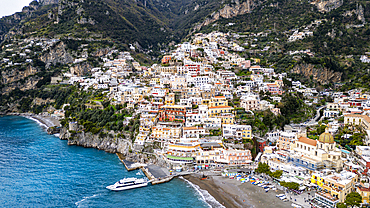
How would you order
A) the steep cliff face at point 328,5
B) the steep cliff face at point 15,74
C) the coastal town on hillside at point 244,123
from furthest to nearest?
the steep cliff face at point 328,5 < the steep cliff face at point 15,74 < the coastal town on hillside at point 244,123

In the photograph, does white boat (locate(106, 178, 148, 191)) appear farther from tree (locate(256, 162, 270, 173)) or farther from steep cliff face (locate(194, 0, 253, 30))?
steep cliff face (locate(194, 0, 253, 30))

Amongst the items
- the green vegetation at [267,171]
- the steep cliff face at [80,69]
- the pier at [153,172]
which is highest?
the steep cliff face at [80,69]

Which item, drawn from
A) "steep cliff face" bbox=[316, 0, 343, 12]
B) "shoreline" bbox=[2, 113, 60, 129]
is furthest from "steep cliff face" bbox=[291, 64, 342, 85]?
"shoreline" bbox=[2, 113, 60, 129]

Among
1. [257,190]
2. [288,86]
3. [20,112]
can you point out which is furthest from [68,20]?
[257,190]

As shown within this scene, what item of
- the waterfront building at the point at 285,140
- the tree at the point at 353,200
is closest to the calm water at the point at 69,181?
the tree at the point at 353,200

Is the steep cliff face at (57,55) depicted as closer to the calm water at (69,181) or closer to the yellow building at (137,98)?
the calm water at (69,181)
